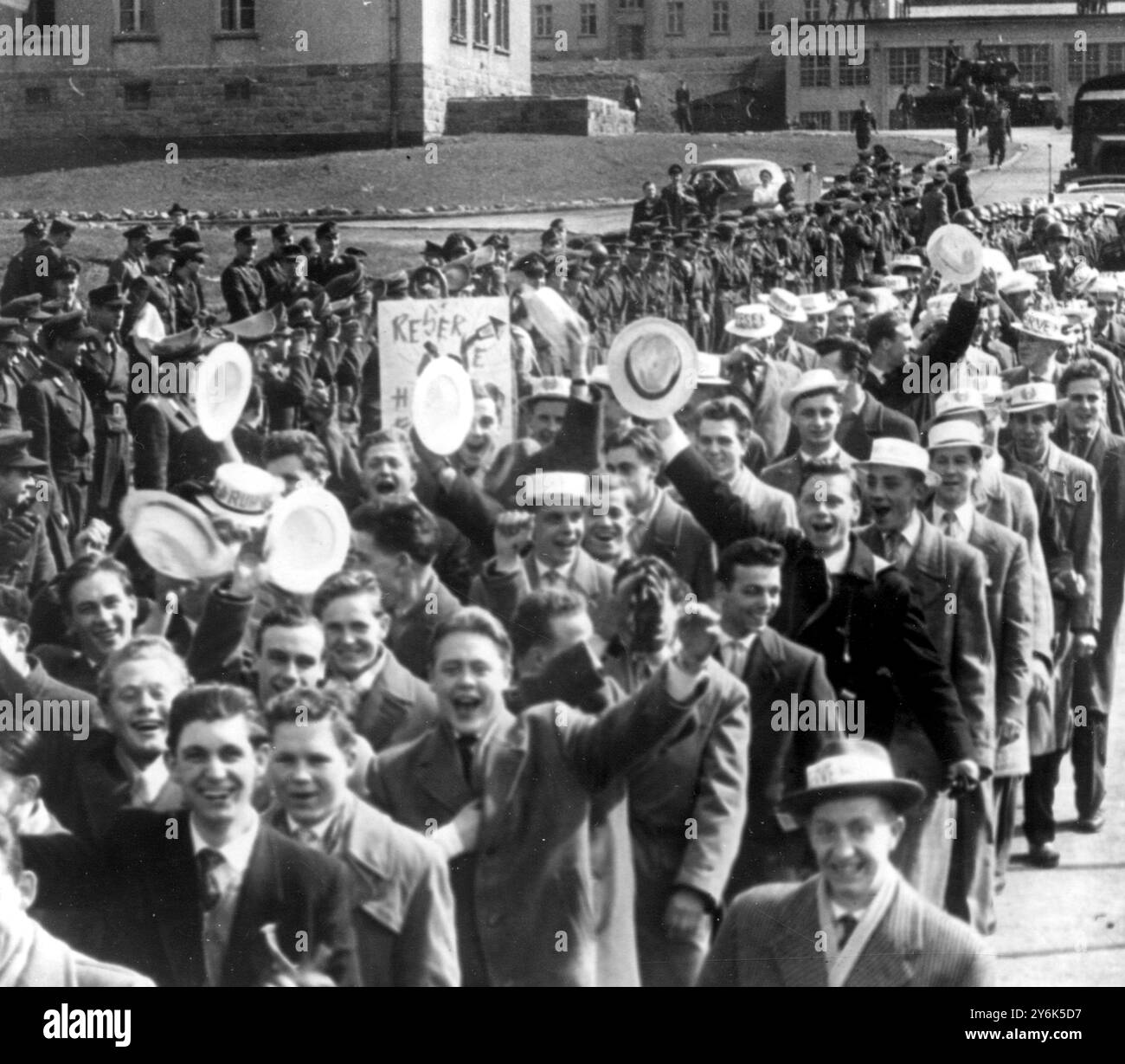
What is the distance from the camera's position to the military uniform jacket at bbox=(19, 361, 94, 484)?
9133 millimetres

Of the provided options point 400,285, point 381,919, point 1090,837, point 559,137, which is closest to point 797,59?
point 559,137

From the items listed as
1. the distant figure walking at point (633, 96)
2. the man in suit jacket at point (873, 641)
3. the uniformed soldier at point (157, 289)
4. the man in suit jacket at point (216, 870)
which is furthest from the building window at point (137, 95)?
the man in suit jacket at point (216, 870)

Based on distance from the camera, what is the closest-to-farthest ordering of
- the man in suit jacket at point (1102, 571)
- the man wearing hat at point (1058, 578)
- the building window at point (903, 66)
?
the man wearing hat at point (1058, 578) → the man in suit jacket at point (1102, 571) → the building window at point (903, 66)

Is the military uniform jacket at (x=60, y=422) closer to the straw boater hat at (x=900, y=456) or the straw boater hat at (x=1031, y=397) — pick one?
the straw boater hat at (x=900, y=456)

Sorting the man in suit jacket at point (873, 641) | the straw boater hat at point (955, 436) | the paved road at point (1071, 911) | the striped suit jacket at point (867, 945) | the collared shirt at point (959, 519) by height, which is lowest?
the paved road at point (1071, 911)

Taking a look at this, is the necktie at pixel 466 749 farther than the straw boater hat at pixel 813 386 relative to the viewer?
No

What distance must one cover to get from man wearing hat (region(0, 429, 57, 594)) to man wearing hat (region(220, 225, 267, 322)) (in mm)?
2626

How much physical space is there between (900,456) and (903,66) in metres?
4.68

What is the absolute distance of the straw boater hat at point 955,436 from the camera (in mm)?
7910

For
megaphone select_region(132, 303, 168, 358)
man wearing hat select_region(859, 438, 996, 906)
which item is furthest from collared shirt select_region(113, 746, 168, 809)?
megaphone select_region(132, 303, 168, 358)

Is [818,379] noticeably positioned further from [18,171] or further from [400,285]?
[18,171]

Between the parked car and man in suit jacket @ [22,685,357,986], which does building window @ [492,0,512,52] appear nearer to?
the parked car

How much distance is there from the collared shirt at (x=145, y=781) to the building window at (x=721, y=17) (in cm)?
687

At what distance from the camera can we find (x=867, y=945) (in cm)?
580
